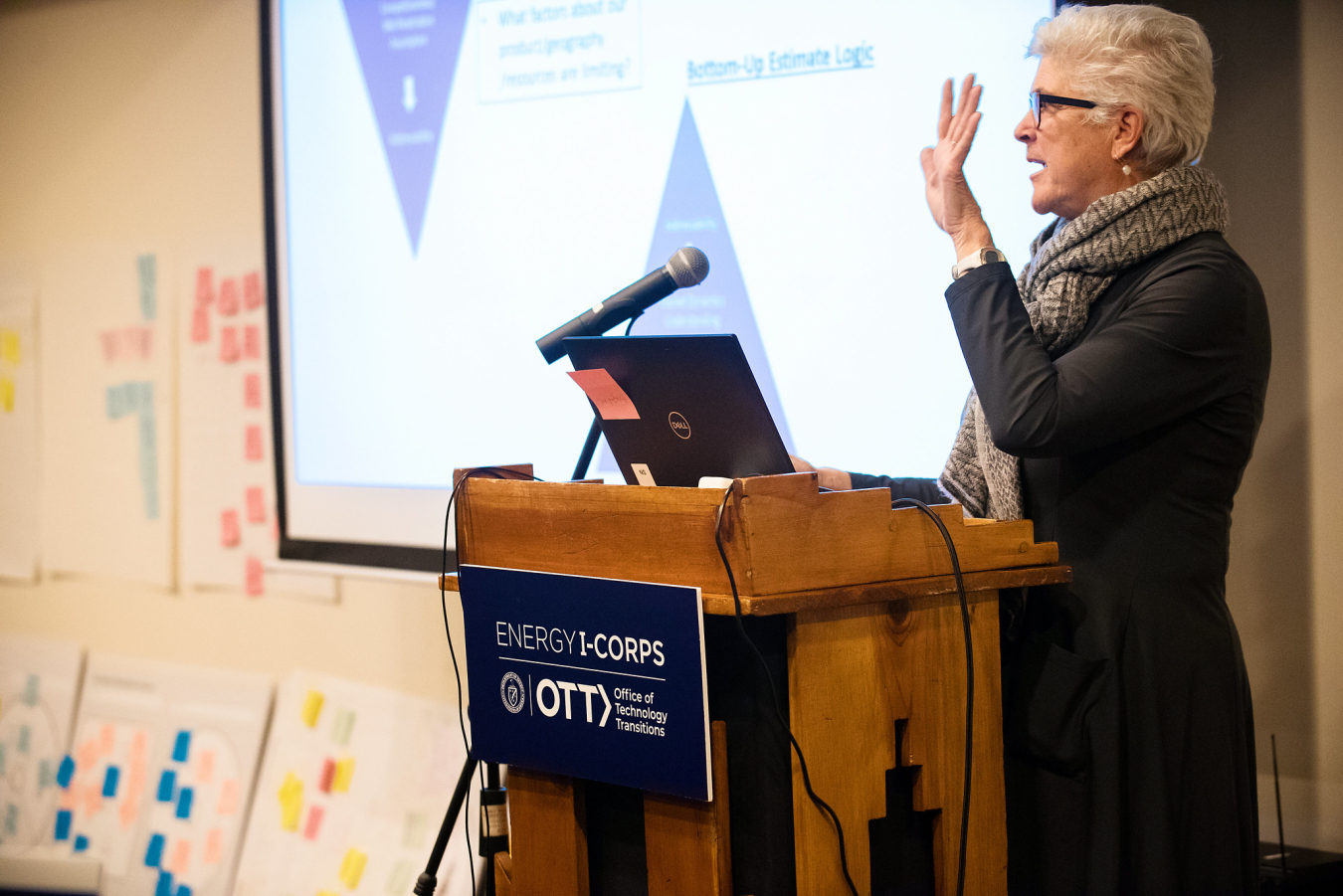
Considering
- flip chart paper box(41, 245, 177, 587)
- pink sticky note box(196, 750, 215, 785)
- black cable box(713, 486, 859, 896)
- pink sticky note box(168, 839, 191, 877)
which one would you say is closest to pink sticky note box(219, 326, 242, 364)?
flip chart paper box(41, 245, 177, 587)

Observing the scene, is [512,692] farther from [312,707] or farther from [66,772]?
[66,772]

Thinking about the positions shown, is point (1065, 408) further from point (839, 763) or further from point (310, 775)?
point (310, 775)

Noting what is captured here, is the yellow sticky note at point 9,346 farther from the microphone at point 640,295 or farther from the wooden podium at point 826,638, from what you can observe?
the wooden podium at point 826,638

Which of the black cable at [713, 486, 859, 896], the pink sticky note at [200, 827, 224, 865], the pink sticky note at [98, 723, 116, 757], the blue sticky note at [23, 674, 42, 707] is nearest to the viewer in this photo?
the black cable at [713, 486, 859, 896]

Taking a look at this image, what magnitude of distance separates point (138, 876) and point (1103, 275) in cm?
281

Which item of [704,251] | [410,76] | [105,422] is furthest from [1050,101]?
[105,422]

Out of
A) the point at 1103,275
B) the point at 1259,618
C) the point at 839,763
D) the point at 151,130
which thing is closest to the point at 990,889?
the point at 839,763

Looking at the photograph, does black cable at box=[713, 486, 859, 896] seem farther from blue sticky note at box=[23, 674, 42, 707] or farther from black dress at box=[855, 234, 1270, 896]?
blue sticky note at box=[23, 674, 42, 707]

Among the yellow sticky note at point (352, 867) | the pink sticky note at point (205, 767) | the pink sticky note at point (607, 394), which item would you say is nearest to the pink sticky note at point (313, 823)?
the yellow sticky note at point (352, 867)

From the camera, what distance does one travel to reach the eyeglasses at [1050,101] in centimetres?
127

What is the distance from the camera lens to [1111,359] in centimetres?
112

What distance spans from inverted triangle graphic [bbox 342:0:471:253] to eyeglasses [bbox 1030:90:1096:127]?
1488mm

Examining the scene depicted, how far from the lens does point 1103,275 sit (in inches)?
49.0

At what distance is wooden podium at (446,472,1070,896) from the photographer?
3.12 feet
